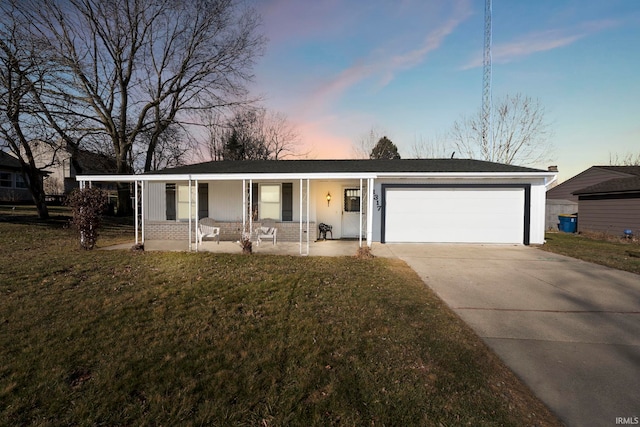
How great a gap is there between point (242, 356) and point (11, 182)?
3402 cm

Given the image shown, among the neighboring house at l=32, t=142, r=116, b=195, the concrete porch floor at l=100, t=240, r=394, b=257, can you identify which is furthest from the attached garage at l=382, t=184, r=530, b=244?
the neighboring house at l=32, t=142, r=116, b=195

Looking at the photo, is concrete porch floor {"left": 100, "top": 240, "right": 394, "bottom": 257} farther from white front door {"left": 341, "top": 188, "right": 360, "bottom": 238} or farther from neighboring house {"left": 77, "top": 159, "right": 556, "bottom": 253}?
white front door {"left": 341, "top": 188, "right": 360, "bottom": 238}

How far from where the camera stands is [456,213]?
10.3 m

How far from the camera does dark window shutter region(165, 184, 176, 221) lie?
11.2 meters

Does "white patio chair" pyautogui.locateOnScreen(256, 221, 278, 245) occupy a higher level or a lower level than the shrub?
lower

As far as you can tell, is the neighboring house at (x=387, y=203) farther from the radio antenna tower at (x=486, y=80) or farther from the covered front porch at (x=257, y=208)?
the radio antenna tower at (x=486, y=80)

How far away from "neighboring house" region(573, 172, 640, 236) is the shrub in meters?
22.1

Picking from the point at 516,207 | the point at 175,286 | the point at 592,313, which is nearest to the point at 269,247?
the point at 175,286

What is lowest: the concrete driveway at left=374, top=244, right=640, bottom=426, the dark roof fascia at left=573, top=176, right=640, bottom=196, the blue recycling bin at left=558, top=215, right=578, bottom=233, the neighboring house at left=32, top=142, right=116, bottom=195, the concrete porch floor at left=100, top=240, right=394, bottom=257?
the concrete driveway at left=374, top=244, right=640, bottom=426

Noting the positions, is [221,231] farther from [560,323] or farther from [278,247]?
[560,323]

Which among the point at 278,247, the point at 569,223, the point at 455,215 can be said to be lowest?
the point at 278,247

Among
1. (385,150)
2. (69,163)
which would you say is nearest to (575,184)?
(385,150)

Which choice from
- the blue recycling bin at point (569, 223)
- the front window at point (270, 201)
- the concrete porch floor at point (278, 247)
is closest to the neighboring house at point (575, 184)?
the blue recycling bin at point (569, 223)

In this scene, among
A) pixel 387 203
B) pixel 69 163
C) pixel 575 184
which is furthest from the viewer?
pixel 575 184
